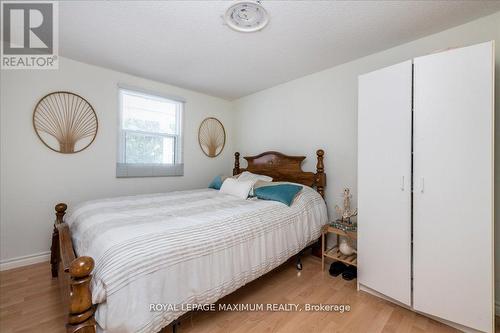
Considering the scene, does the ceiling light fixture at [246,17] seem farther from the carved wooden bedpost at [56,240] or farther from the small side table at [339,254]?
the carved wooden bedpost at [56,240]

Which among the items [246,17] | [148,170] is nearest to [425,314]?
[246,17]

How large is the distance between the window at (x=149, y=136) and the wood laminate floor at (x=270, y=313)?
1489 mm

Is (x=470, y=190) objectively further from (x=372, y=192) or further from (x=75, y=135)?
(x=75, y=135)

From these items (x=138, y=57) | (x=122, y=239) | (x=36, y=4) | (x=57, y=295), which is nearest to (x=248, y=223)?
(x=122, y=239)

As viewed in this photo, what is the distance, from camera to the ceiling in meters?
1.66

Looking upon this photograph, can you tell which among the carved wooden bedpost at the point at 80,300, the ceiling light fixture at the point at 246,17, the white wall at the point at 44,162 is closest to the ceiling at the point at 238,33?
the ceiling light fixture at the point at 246,17

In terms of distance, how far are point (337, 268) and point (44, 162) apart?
137 inches

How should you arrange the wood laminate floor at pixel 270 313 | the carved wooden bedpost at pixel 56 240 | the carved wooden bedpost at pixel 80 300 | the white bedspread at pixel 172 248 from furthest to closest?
the carved wooden bedpost at pixel 56 240
the wood laminate floor at pixel 270 313
the white bedspread at pixel 172 248
the carved wooden bedpost at pixel 80 300

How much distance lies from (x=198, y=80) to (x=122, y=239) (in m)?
2.60

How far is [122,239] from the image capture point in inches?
47.2

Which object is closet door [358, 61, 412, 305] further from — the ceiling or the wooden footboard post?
the wooden footboard post

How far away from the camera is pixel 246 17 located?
1.80 meters
